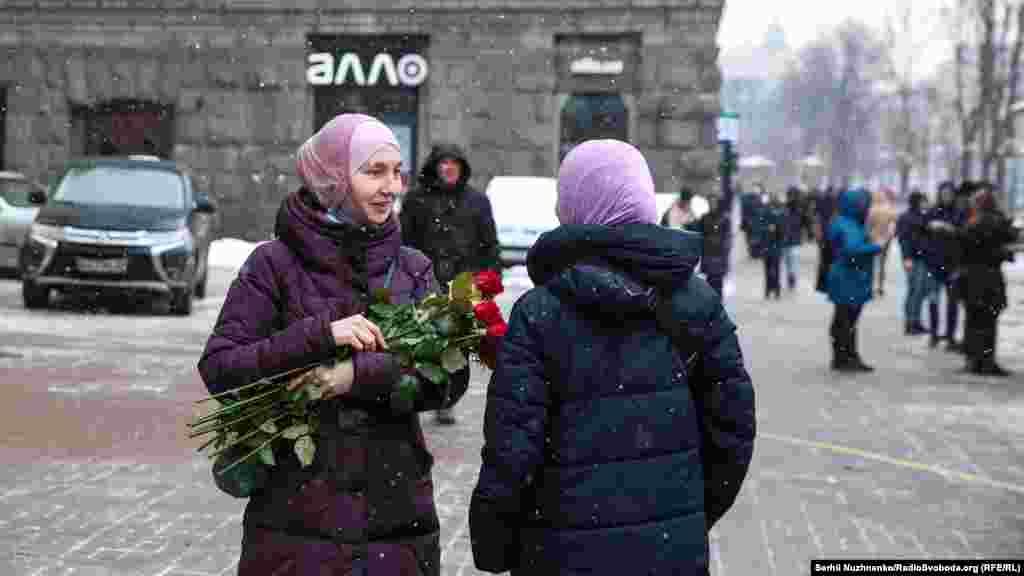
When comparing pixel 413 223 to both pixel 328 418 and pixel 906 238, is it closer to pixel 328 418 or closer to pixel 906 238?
pixel 328 418

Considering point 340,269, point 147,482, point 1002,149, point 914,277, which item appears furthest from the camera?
point 1002,149

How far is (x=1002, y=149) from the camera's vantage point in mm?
41812

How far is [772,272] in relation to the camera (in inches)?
996

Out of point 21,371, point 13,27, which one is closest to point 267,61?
point 13,27

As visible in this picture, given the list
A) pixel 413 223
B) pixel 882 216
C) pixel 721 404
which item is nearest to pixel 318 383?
pixel 721 404

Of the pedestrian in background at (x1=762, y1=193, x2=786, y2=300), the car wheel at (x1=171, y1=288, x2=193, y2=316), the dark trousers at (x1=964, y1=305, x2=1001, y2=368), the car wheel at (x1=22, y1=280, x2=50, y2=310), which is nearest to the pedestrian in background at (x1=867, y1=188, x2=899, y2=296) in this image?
the pedestrian in background at (x1=762, y1=193, x2=786, y2=300)

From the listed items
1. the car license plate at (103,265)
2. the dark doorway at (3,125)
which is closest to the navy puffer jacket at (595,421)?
the car license plate at (103,265)

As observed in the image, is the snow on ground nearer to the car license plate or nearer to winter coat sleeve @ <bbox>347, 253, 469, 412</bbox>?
the car license plate

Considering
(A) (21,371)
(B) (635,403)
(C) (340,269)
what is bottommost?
(A) (21,371)

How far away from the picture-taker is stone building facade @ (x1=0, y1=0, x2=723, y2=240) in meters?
29.2

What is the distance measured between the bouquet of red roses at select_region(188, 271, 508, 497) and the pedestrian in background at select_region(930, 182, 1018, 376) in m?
12.4

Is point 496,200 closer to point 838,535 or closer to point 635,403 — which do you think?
point 838,535

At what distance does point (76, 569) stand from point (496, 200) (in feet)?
68.1

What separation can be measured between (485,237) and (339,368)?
6.92m
